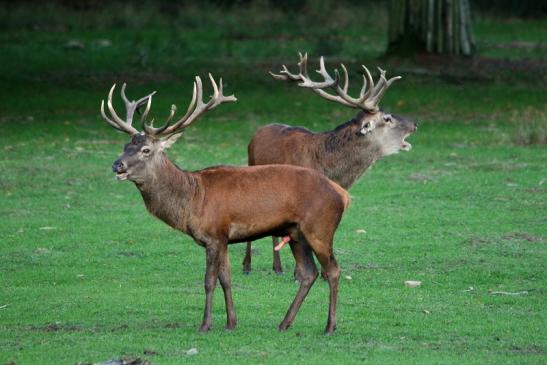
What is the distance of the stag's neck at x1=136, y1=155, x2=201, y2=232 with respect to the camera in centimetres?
1025

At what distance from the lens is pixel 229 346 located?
956 cm

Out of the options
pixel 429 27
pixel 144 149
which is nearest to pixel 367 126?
pixel 144 149

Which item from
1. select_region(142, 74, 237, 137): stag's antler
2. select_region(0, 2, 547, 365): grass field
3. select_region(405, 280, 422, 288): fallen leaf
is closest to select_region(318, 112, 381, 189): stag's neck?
select_region(0, 2, 547, 365): grass field

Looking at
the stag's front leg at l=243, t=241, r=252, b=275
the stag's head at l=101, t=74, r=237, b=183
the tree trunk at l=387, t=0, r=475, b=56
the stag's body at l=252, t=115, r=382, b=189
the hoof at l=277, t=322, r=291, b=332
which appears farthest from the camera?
the tree trunk at l=387, t=0, r=475, b=56

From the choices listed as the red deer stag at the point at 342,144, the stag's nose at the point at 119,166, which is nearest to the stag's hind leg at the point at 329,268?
the stag's nose at the point at 119,166

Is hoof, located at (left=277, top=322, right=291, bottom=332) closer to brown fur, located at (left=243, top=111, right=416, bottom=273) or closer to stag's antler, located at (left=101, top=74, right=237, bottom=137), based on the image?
stag's antler, located at (left=101, top=74, right=237, bottom=137)

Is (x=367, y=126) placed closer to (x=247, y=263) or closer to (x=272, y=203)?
(x=247, y=263)

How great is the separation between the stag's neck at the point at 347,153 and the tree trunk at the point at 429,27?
1417 centimetres

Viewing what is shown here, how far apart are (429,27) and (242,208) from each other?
18047 millimetres

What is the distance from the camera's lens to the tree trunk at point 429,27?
27.3 meters

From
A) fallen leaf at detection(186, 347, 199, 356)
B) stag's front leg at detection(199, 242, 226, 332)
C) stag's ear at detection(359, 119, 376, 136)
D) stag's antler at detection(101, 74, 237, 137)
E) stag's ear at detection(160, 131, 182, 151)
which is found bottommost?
fallen leaf at detection(186, 347, 199, 356)

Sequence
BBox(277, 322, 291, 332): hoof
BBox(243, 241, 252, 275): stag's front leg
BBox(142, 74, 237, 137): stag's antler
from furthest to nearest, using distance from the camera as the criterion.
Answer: BBox(243, 241, 252, 275): stag's front leg < BBox(142, 74, 237, 137): stag's antler < BBox(277, 322, 291, 332): hoof

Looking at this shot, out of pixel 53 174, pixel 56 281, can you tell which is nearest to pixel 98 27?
pixel 53 174

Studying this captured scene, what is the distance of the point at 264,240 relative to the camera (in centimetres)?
1484
